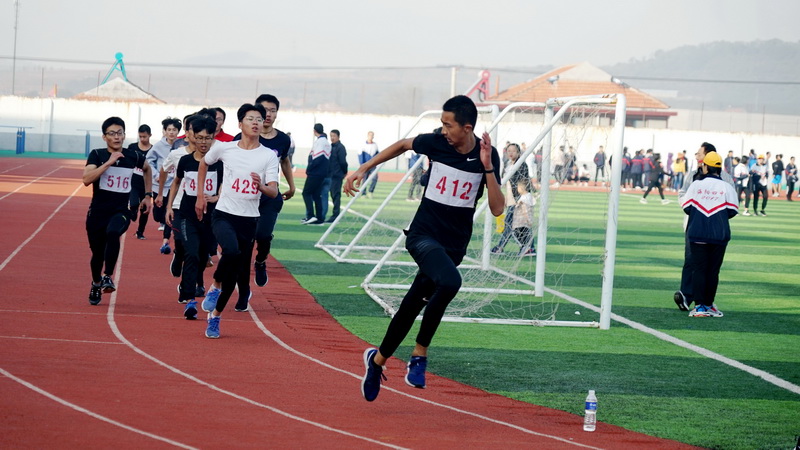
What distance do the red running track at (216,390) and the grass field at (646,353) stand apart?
17.8 inches

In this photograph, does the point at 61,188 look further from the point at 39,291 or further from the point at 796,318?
the point at 796,318

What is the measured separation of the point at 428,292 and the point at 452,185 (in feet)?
2.53

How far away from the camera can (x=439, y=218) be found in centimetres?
720

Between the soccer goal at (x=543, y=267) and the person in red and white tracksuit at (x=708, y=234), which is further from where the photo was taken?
the person in red and white tracksuit at (x=708, y=234)

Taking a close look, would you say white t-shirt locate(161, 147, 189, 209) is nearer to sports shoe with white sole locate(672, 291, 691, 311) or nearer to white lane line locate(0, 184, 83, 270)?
white lane line locate(0, 184, 83, 270)

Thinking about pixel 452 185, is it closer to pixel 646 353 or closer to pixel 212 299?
pixel 212 299

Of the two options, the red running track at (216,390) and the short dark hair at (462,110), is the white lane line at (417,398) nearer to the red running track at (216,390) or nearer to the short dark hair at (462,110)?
the red running track at (216,390)

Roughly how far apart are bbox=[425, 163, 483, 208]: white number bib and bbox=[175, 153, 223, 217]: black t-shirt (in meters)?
4.14

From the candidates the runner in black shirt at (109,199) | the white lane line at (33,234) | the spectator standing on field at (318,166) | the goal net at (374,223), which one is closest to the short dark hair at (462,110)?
the runner in black shirt at (109,199)

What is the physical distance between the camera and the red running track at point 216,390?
A: 621cm

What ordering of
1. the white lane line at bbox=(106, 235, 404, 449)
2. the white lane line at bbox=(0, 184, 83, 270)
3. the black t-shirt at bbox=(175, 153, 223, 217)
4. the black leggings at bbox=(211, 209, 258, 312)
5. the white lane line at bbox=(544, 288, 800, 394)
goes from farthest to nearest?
the white lane line at bbox=(0, 184, 83, 270)
the black t-shirt at bbox=(175, 153, 223, 217)
the black leggings at bbox=(211, 209, 258, 312)
the white lane line at bbox=(544, 288, 800, 394)
the white lane line at bbox=(106, 235, 404, 449)

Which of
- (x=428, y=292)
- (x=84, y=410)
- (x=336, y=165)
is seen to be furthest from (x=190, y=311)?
(x=336, y=165)

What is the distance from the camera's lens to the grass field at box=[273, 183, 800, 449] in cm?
737

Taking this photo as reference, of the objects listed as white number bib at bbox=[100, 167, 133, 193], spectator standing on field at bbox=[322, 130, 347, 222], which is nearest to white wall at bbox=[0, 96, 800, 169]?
spectator standing on field at bbox=[322, 130, 347, 222]
